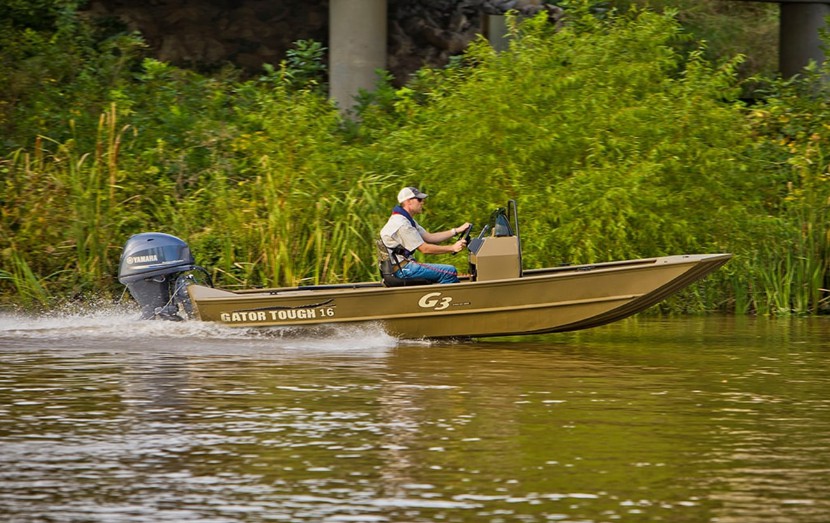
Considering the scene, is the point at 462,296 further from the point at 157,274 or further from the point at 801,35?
the point at 801,35

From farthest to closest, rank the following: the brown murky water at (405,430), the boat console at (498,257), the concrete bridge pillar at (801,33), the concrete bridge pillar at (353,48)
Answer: the concrete bridge pillar at (801,33)
the concrete bridge pillar at (353,48)
the boat console at (498,257)
the brown murky water at (405,430)

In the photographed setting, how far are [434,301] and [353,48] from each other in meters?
10.4

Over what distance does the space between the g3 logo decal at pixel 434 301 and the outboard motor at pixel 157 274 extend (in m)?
2.42

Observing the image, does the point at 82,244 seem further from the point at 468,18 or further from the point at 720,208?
the point at 468,18

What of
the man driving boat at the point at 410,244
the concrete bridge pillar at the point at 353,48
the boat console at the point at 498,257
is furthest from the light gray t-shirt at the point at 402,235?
the concrete bridge pillar at the point at 353,48

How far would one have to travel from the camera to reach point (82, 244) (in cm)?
1972

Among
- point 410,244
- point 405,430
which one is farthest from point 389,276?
point 405,430

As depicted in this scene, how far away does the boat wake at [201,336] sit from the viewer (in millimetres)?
15391

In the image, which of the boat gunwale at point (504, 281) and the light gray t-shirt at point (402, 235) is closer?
the boat gunwale at point (504, 281)

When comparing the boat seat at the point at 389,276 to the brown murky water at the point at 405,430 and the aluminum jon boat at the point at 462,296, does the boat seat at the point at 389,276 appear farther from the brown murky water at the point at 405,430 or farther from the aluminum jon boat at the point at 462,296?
the brown murky water at the point at 405,430

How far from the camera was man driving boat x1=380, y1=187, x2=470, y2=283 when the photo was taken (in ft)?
51.1

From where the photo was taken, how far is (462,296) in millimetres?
15312

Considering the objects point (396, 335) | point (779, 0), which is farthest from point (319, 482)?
point (779, 0)

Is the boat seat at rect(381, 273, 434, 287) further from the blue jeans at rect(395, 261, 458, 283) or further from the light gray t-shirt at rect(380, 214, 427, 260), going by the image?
the light gray t-shirt at rect(380, 214, 427, 260)
